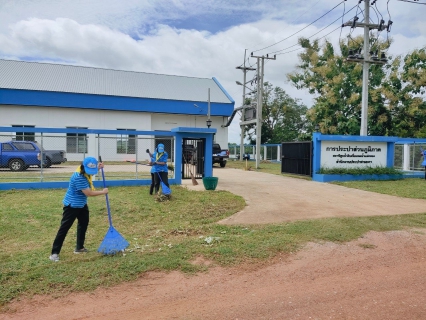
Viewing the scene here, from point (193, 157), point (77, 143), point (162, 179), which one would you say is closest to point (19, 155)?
point (77, 143)

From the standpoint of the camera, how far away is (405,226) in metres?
7.82

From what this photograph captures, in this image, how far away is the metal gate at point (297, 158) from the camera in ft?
56.8

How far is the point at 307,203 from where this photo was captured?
10.5m

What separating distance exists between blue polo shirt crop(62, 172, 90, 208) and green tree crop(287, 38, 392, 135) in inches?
916

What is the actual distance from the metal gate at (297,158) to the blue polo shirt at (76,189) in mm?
13259

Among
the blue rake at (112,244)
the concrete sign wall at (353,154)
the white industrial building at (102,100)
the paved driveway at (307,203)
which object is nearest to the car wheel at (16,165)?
the paved driveway at (307,203)

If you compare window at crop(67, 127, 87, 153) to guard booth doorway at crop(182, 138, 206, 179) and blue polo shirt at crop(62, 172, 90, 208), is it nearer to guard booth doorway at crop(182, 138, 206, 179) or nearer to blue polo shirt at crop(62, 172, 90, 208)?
guard booth doorway at crop(182, 138, 206, 179)

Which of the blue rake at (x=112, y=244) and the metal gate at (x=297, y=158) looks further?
the metal gate at (x=297, y=158)

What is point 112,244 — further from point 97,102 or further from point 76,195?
point 97,102

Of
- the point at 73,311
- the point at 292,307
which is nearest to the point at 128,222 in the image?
the point at 73,311

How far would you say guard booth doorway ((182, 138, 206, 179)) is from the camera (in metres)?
15.5

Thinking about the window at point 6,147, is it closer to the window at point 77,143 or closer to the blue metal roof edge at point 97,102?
the window at point 77,143

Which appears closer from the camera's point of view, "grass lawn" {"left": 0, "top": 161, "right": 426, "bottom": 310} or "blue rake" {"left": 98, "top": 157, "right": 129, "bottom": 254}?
"grass lawn" {"left": 0, "top": 161, "right": 426, "bottom": 310}

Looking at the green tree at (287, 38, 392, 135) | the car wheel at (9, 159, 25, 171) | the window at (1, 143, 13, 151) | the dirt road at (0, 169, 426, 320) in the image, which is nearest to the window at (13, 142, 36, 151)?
the window at (1, 143, 13, 151)
